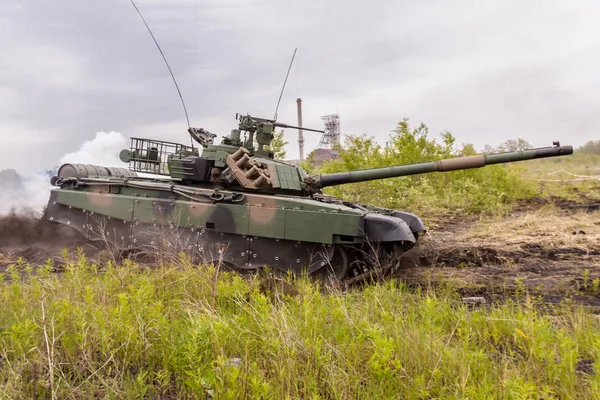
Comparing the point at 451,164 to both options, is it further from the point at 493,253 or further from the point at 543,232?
the point at 543,232

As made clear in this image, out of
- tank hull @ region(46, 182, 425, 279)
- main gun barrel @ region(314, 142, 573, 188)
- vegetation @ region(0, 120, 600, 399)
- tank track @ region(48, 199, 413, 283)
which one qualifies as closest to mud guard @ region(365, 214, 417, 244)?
tank hull @ region(46, 182, 425, 279)

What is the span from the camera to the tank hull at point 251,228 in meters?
7.30

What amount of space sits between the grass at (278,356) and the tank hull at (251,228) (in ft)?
8.85

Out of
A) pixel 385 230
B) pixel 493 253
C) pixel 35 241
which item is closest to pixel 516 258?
pixel 493 253

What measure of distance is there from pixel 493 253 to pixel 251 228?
16.7ft

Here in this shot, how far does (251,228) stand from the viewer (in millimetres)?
7719

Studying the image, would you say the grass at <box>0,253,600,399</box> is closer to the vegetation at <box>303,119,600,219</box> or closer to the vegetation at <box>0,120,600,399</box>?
the vegetation at <box>0,120,600,399</box>

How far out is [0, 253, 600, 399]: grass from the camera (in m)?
3.03

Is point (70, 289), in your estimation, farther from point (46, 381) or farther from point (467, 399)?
point (467, 399)

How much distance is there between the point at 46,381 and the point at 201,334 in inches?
41.9

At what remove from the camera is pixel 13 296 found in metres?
4.95

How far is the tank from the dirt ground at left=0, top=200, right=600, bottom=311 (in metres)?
0.65

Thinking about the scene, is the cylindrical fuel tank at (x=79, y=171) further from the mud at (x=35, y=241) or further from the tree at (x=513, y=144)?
the tree at (x=513, y=144)

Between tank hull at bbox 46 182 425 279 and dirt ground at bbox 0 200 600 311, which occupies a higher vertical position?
tank hull at bbox 46 182 425 279
